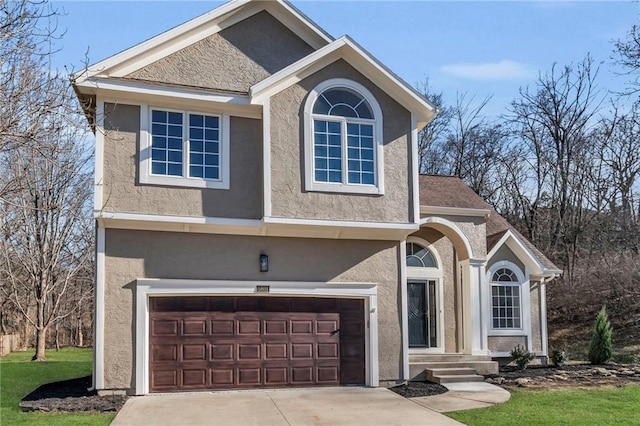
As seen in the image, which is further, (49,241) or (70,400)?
(49,241)

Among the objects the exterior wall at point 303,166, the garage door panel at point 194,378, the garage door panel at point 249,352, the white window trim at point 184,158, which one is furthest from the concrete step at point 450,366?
the white window trim at point 184,158

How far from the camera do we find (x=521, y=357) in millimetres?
16625

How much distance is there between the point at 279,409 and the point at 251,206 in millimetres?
4268

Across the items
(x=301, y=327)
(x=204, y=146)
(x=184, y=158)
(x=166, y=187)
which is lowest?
(x=301, y=327)

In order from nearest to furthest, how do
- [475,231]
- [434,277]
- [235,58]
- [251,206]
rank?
[251,206] → [235,58] → [475,231] → [434,277]

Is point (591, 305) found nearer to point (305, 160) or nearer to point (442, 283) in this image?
point (442, 283)

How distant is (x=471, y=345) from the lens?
16266 millimetres

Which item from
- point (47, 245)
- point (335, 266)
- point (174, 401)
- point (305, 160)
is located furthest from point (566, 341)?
point (47, 245)

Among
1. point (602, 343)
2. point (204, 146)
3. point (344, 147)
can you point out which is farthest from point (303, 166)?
point (602, 343)

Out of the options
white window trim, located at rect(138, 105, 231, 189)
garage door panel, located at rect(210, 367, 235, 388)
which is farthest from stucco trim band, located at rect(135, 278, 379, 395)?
white window trim, located at rect(138, 105, 231, 189)

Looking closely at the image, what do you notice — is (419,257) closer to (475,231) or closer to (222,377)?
(475,231)

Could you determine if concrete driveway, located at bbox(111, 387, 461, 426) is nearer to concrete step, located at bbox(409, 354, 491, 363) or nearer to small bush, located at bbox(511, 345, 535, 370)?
concrete step, located at bbox(409, 354, 491, 363)

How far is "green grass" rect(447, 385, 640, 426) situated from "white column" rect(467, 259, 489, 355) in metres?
2.86

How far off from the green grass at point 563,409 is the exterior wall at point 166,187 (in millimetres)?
6005
